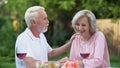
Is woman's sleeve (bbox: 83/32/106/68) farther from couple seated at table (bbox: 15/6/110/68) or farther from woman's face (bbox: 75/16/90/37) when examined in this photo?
woman's face (bbox: 75/16/90/37)

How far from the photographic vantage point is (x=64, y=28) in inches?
669

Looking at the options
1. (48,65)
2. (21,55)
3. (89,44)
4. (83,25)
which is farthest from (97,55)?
(21,55)

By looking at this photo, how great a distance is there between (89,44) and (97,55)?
0.18 metres

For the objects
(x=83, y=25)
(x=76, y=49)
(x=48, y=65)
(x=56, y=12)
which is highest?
(x=56, y=12)

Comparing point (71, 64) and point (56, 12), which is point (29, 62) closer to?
point (71, 64)

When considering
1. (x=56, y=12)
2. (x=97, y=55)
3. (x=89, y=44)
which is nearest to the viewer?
(x=97, y=55)

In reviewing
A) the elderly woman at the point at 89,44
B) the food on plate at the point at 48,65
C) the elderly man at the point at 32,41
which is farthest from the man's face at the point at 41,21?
the food on plate at the point at 48,65

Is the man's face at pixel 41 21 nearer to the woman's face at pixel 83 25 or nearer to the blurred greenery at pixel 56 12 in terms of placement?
the woman's face at pixel 83 25

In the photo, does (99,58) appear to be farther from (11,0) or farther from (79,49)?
(11,0)

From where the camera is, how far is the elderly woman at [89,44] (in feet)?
12.4

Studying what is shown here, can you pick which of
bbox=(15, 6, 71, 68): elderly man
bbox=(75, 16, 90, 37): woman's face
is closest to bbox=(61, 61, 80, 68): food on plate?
bbox=(15, 6, 71, 68): elderly man

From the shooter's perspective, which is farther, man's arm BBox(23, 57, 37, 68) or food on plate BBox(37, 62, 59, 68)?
man's arm BBox(23, 57, 37, 68)

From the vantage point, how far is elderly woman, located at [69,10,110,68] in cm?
377

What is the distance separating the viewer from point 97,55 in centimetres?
379
